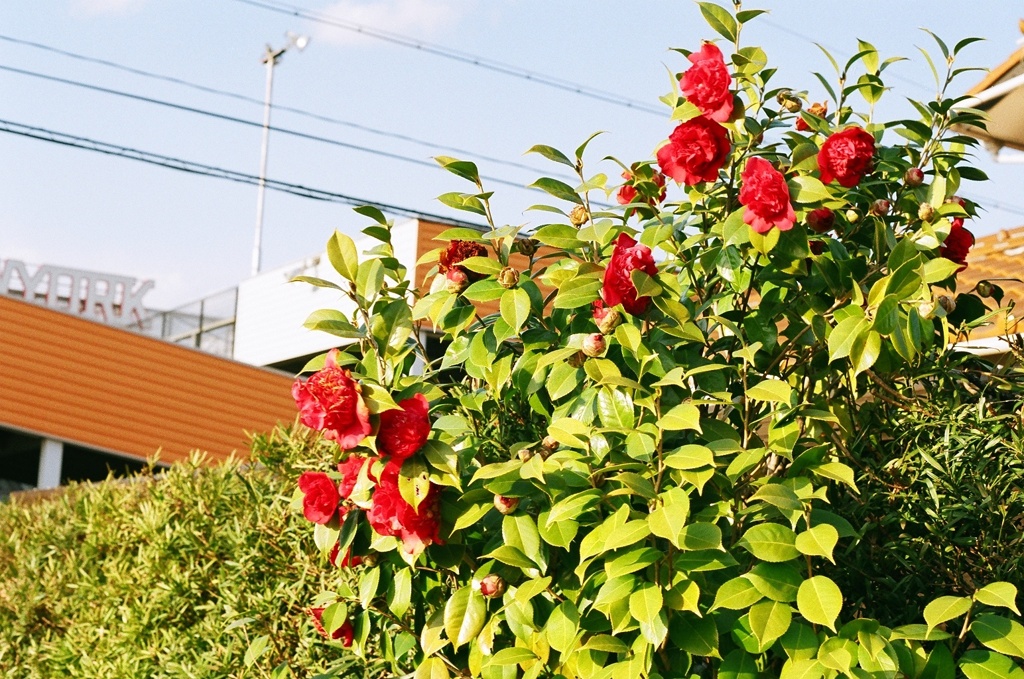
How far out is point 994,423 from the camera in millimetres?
2221

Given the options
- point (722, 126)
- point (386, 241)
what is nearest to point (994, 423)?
point (722, 126)

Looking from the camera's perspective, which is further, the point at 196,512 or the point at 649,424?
the point at 196,512

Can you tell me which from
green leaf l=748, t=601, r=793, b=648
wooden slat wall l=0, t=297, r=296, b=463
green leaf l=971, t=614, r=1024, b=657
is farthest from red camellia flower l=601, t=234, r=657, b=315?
wooden slat wall l=0, t=297, r=296, b=463

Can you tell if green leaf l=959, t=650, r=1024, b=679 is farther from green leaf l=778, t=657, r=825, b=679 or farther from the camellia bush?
green leaf l=778, t=657, r=825, b=679

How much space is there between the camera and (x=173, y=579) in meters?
4.23

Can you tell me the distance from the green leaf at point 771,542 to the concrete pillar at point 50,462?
18.9 m

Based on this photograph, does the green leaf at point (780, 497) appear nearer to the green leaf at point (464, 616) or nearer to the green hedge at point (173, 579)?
the green leaf at point (464, 616)

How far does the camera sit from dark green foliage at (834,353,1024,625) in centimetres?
215

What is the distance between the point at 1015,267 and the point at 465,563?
22.9 feet

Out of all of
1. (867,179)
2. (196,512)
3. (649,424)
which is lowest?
(196,512)

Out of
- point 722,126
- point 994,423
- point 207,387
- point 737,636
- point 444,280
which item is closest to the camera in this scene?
point 737,636

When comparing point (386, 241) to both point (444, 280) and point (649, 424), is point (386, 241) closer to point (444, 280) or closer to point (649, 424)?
point (444, 280)

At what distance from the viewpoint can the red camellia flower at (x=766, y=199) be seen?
2.27 metres

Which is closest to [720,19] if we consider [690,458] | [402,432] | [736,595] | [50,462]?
[690,458]
